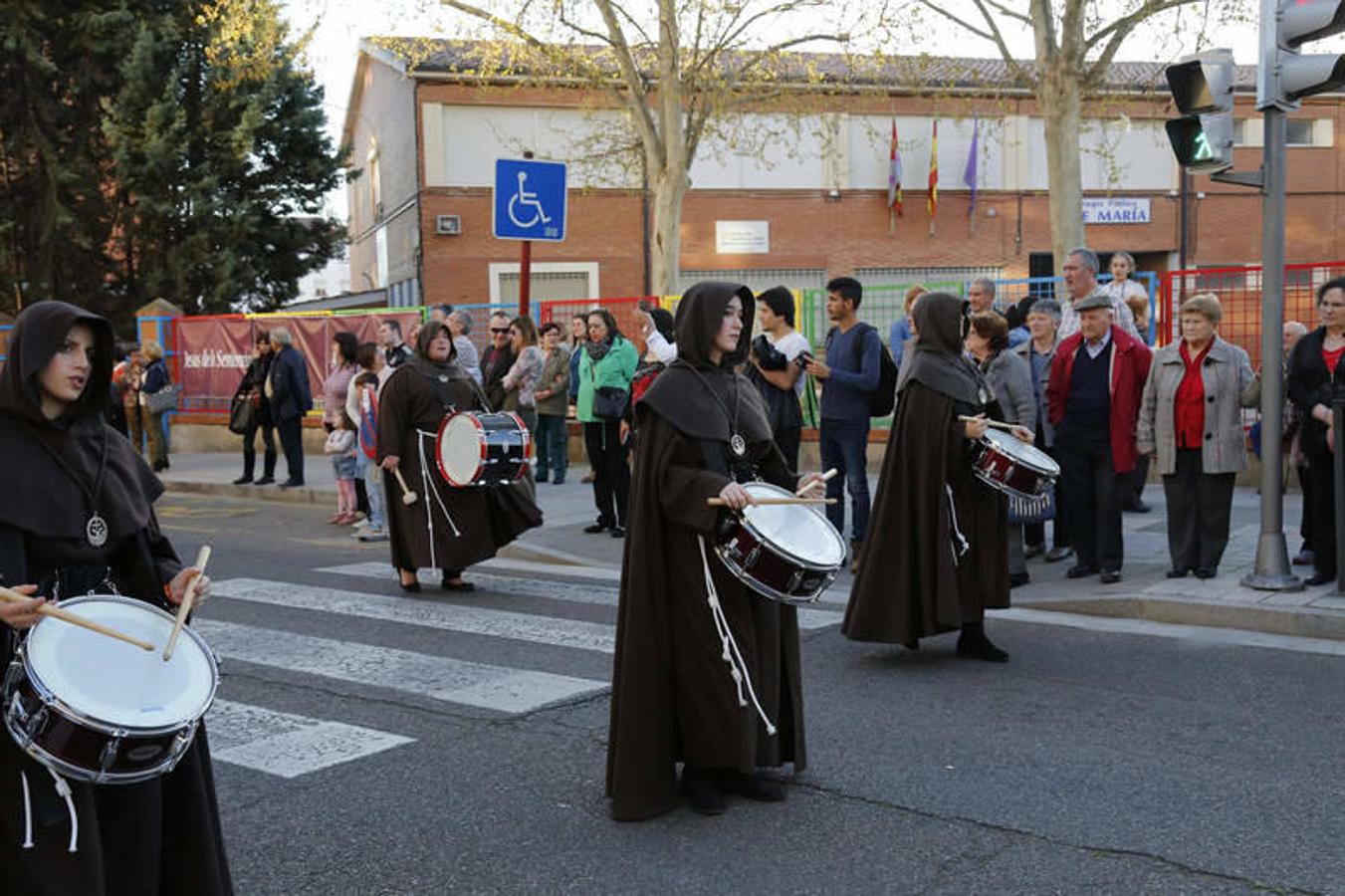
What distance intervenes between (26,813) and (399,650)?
4.61 m

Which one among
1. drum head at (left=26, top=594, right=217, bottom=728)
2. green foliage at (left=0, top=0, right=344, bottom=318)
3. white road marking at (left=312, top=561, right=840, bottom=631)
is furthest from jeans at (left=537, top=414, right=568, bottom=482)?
green foliage at (left=0, top=0, right=344, bottom=318)

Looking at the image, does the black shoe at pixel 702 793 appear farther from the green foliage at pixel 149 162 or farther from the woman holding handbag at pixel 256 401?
the green foliage at pixel 149 162

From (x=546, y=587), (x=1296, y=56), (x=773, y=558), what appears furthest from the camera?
(x=546, y=587)

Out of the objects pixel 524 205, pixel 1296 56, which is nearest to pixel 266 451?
pixel 524 205

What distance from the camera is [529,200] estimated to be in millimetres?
12422

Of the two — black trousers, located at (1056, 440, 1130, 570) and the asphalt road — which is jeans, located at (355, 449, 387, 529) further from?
black trousers, located at (1056, 440, 1130, 570)

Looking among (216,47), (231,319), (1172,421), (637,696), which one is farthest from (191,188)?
(637,696)

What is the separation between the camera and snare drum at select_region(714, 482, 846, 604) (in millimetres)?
4738

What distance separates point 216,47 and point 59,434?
2496 cm

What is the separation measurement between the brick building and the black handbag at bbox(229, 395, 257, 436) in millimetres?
14867

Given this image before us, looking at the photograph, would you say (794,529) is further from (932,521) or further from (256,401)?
(256,401)

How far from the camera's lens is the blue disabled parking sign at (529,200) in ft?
40.2

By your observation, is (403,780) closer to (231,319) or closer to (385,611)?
(385,611)

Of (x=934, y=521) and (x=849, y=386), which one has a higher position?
(x=849, y=386)
